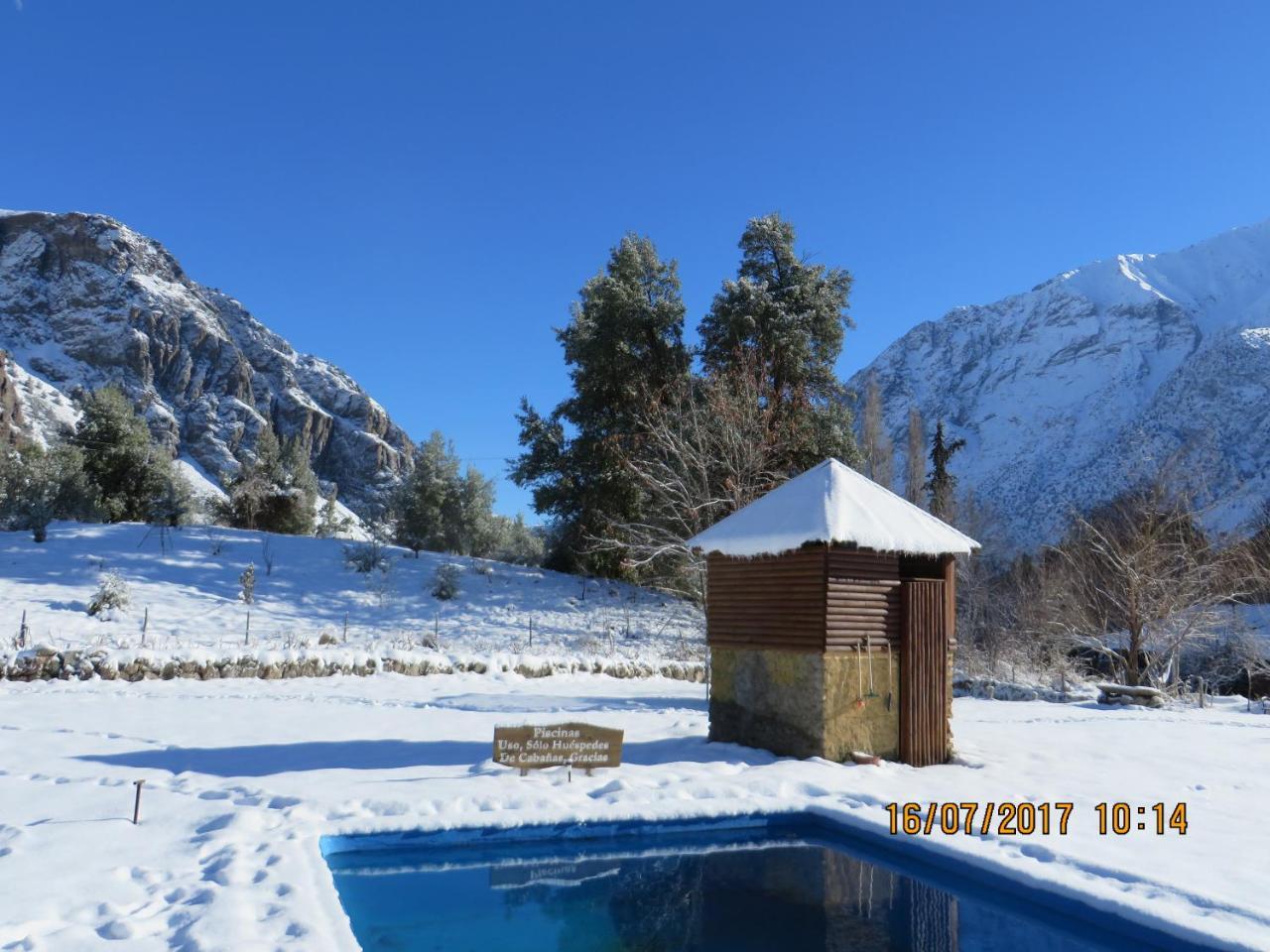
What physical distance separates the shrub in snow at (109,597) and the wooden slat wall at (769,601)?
1392 centimetres

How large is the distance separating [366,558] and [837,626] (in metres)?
18.4

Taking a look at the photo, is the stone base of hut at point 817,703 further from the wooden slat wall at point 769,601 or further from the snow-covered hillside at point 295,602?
the snow-covered hillside at point 295,602

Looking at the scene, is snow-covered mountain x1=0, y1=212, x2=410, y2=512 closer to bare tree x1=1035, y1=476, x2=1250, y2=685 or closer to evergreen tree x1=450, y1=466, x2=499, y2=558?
evergreen tree x1=450, y1=466, x2=499, y2=558

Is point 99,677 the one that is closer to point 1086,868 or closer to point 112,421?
point 1086,868

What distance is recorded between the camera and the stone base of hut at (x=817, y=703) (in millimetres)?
9438

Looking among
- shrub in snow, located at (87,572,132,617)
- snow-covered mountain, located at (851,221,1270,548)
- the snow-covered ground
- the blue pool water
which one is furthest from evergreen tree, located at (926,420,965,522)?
the blue pool water

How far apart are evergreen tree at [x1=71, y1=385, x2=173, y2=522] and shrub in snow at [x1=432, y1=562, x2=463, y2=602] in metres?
12.4

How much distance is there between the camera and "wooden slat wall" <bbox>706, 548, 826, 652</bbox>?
374 inches

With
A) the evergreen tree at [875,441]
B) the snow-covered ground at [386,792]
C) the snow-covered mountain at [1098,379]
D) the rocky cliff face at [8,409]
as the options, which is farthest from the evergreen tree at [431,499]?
the rocky cliff face at [8,409]

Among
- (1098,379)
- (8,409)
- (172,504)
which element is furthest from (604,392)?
(1098,379)

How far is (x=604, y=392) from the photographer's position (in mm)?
29688

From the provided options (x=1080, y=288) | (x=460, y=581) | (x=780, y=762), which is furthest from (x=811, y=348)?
(x=1080, y=288)

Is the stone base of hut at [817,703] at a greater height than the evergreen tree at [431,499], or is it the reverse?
the evergreen tree at [431,499]

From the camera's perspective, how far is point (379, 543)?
26.6 m
